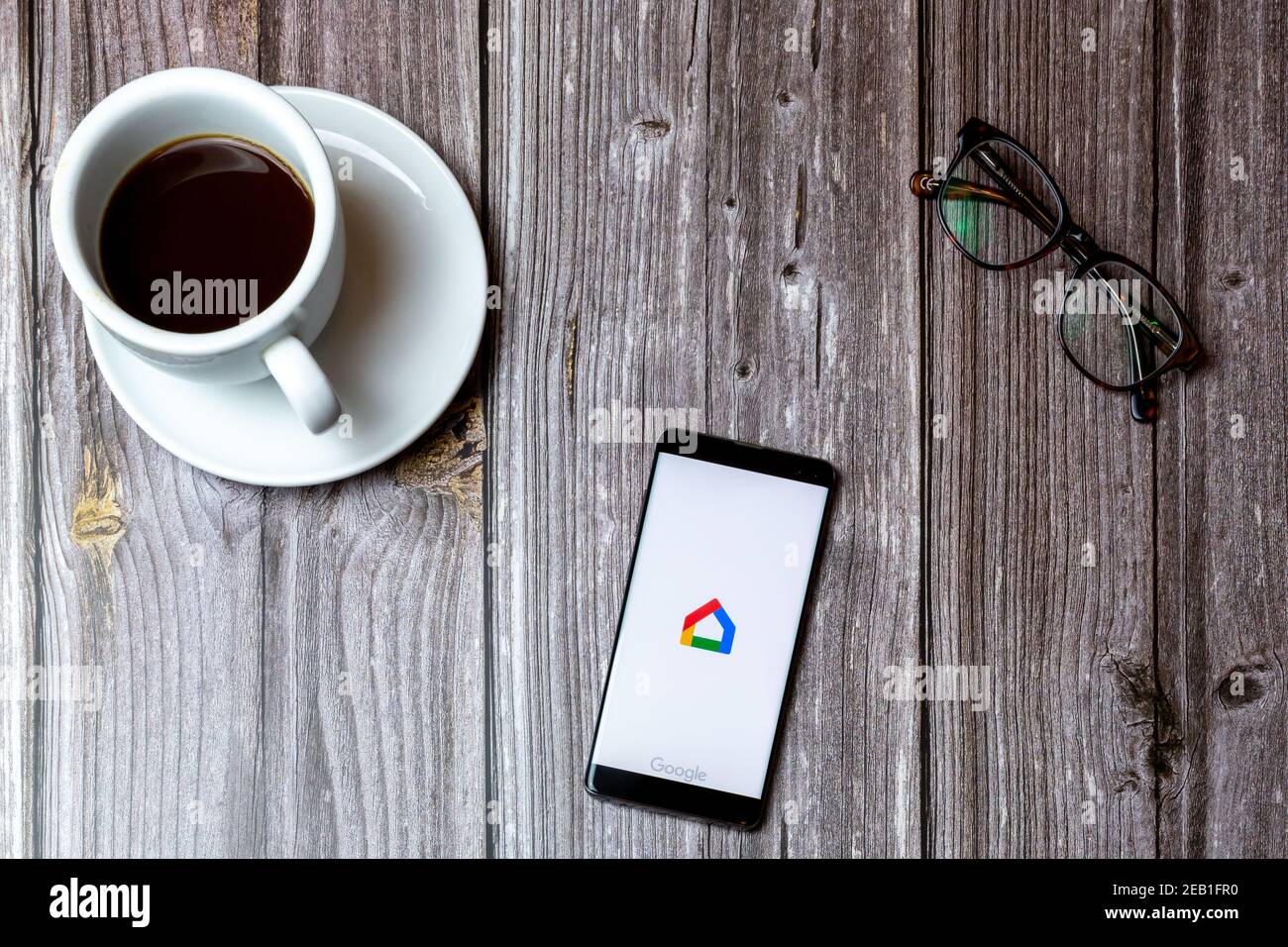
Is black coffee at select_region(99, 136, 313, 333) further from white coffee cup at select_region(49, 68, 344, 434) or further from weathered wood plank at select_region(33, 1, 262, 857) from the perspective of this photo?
weathered wood plank at select_region(33, 1, 262, 857)

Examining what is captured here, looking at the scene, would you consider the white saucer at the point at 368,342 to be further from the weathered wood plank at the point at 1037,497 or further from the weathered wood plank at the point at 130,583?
the weathered wood plank at the point at 1037,497

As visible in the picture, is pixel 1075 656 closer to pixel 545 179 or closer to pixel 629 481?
pixel 629 481

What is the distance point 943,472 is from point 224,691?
22.2 inches

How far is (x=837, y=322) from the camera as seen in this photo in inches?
28.0

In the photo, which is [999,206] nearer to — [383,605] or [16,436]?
[383,605]

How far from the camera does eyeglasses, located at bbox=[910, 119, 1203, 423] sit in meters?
0.71

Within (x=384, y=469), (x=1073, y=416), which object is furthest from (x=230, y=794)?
(x=1073, y=416)

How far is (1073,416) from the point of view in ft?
2.37

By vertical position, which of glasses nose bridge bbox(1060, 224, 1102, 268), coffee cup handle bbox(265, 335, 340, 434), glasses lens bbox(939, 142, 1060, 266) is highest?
glasses lens bbox(939, 142, 1060, 266)

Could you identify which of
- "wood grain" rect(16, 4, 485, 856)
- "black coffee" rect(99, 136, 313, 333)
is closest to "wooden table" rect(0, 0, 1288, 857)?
"wood grain" rect(16, 4, 485, 856)

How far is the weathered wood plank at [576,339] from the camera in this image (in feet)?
2.28

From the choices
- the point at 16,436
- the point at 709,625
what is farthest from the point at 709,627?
the point at 16,436

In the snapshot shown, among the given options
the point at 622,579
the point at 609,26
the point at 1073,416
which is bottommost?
the point at 622,579

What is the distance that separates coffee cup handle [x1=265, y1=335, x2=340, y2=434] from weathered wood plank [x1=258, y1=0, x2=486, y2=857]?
0.60 ft
